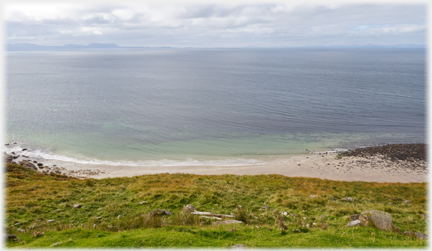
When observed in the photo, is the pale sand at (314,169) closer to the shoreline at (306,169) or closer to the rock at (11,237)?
the shoreline at (306,169)

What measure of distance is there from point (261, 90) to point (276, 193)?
8447 centimetres

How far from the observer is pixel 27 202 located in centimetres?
1761

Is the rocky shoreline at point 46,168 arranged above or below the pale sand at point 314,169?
above

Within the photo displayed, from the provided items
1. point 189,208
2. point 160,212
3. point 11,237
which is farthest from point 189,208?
point 11,237

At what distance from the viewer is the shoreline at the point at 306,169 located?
1539 inches

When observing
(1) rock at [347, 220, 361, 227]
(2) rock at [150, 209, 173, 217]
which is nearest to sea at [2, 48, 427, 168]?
(2) rock at [150, 209, 173, 217]

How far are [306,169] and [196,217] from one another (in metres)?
31.7

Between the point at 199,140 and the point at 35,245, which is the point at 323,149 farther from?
the point at 35,245

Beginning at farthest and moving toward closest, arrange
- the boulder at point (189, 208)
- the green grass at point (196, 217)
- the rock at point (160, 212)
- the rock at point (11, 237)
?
the boulder at point (189, 208)
the rock at point (160, 212)
the rock at point (11, 237)
the green grass at point (196, 217)

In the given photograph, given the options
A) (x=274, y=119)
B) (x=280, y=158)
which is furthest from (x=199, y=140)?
(x=274, y=119)

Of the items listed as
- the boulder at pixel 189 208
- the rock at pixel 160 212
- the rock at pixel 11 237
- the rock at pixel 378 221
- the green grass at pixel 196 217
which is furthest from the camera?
the boulder at pixel 189 208

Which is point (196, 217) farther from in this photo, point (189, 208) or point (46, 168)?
point (46, 168)

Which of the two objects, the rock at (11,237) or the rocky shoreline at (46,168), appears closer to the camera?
the rock at (11,237)

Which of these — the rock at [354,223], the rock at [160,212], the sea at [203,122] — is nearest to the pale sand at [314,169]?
the sea at [203,122]
